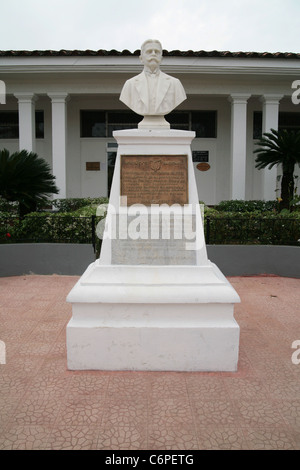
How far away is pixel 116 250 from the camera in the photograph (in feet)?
10.8

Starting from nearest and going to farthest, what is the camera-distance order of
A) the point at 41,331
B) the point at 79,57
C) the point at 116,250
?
the point at 116,250, the point at 41,331, the point at 79,57

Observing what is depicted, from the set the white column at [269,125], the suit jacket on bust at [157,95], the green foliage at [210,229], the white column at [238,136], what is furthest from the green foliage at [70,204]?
the suit jacket on bust at [157,95]

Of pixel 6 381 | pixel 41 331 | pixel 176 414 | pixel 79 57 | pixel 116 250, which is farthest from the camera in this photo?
pixel 79 57

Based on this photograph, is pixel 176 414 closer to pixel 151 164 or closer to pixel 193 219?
pixel 193 219

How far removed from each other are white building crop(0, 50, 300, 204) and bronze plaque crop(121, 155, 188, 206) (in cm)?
723

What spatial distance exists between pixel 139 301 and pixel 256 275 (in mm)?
3961

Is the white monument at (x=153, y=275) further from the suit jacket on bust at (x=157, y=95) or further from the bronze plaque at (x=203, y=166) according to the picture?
the bronze plaque at (x=203, y=166)

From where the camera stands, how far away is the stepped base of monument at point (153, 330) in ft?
9.46

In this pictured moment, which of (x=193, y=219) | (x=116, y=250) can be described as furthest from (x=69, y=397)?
(x=193, y=219)

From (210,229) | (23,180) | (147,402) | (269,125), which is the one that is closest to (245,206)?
(269,125)

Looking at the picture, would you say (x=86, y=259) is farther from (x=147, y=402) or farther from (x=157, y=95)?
(x=147, y=402)

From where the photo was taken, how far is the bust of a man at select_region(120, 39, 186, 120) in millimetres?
3510

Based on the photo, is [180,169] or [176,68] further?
[176,68]

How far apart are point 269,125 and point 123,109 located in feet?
16.2
